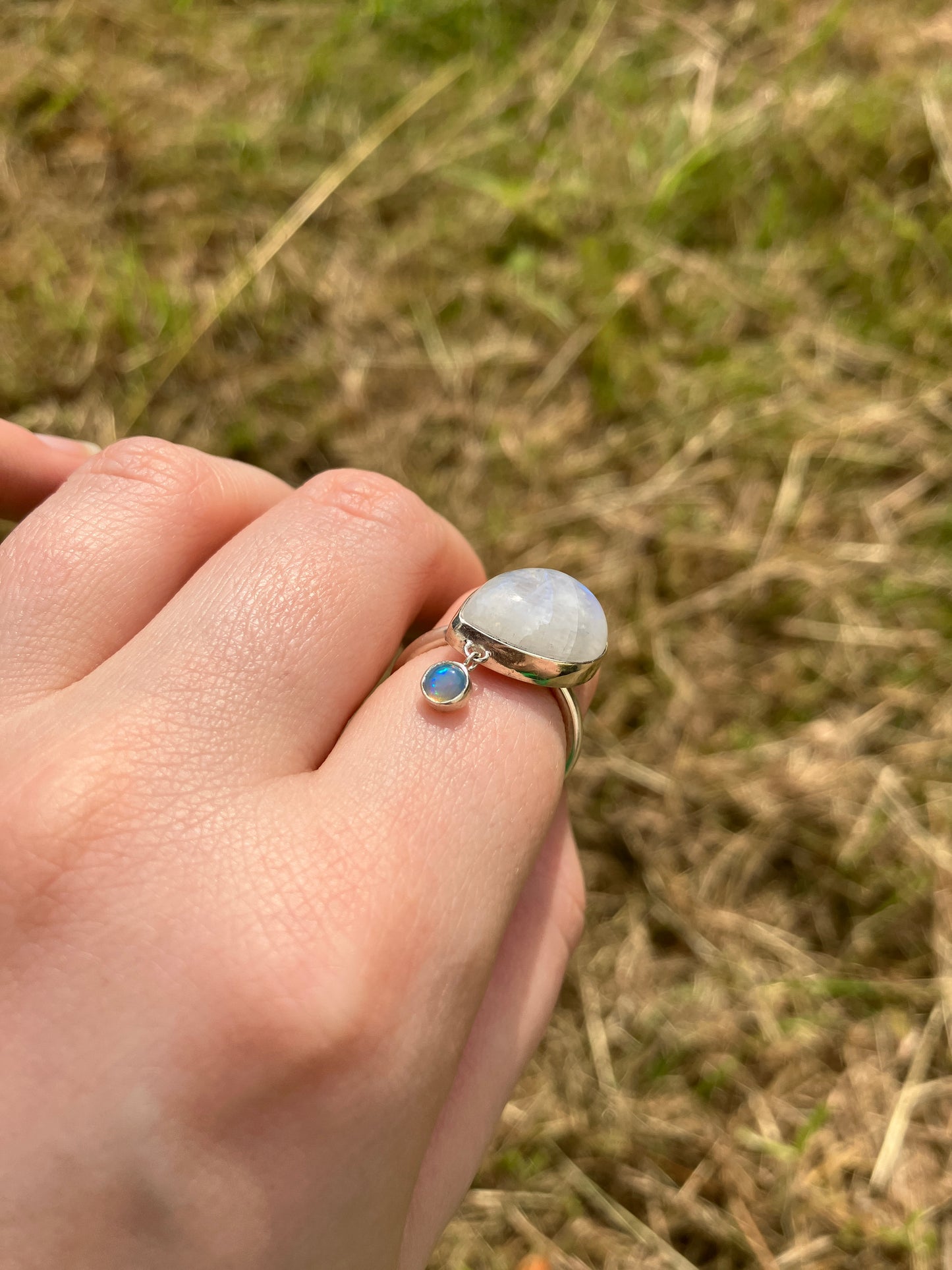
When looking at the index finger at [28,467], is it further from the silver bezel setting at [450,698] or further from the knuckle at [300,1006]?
the knuckle at [300,1006]

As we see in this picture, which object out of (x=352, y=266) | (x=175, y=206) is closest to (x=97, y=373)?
(x=175, y=206)

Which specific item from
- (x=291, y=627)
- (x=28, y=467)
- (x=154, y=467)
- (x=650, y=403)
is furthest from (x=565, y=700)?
(x=650, y=403)

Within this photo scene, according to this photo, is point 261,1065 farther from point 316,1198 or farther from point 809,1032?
point 809,1032

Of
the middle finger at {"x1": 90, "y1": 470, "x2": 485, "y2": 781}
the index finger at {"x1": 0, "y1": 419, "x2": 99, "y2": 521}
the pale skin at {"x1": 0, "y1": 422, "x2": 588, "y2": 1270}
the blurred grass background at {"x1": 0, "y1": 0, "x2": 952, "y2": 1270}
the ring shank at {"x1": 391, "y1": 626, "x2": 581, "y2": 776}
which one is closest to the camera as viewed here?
the pale skin at {"x1": 0, "y1": 422, "x2": 588, "y2": 1270}

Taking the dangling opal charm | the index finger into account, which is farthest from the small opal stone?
the index finger

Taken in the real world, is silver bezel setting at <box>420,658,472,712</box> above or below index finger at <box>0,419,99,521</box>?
below

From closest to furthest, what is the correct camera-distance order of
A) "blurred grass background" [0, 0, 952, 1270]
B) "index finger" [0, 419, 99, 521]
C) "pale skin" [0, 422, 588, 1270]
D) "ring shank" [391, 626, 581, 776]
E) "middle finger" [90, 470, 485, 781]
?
"pale skin" [0, 422, 588, 1270] < "middle finger" [90, 470, 485, 781] < "ring shank" [391, 626, 581, 776] < "index finger" [0, 419, 99, 521] < "blurred grass background" [0, 0, 952, 1270]

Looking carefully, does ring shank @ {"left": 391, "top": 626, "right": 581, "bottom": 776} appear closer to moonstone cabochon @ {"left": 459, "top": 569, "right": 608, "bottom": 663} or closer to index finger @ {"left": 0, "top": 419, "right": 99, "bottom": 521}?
moonstone cabochon @ {"left": 459, "top": 569, "right": 608, "bottom": 663}

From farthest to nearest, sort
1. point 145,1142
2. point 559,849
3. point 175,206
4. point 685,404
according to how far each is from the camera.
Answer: point 175,206 < point 685,404 < point 559,849 < point 145,1142
